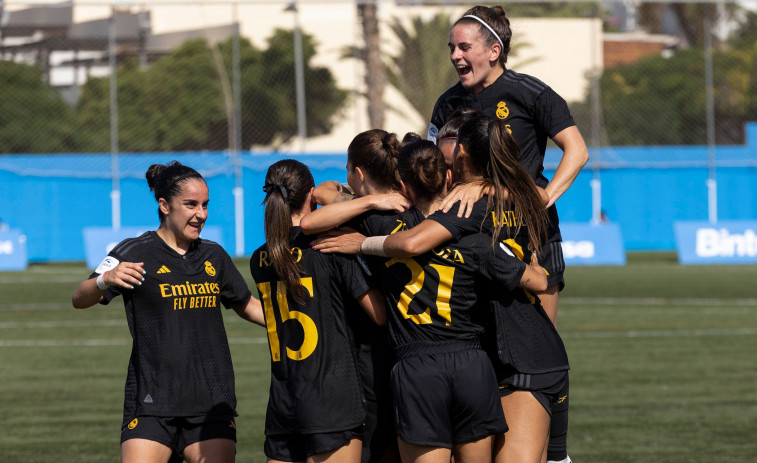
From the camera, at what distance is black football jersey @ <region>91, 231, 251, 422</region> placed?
5148mm

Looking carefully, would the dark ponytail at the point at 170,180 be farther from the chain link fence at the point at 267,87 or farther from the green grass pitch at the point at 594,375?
the chain link fence at the point at 267,87

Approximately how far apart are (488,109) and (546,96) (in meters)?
0.27

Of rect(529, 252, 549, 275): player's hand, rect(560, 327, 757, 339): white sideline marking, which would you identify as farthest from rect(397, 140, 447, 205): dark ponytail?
rect(560, 327, 757, 339): white sideline marking

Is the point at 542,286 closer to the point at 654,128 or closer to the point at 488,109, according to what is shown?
the point at 488,109

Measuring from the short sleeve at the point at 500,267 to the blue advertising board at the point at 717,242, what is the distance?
22.2 m

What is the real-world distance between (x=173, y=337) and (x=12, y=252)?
22.9m

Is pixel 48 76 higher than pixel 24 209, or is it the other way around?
pixel 48 76

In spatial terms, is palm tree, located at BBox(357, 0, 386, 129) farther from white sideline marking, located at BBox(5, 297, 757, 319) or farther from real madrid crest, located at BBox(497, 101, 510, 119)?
real madrid crest, located at BBox(497, 101, 510, 119)

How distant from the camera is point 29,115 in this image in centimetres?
3594

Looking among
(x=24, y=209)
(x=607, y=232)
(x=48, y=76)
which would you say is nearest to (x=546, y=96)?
(x=607, y=232)

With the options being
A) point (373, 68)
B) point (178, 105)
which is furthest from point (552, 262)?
point (178, 105)

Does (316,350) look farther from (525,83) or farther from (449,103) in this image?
(525,83)

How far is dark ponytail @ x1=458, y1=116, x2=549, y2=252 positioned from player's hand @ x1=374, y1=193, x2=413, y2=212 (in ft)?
1.07

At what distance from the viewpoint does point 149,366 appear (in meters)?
5.18
